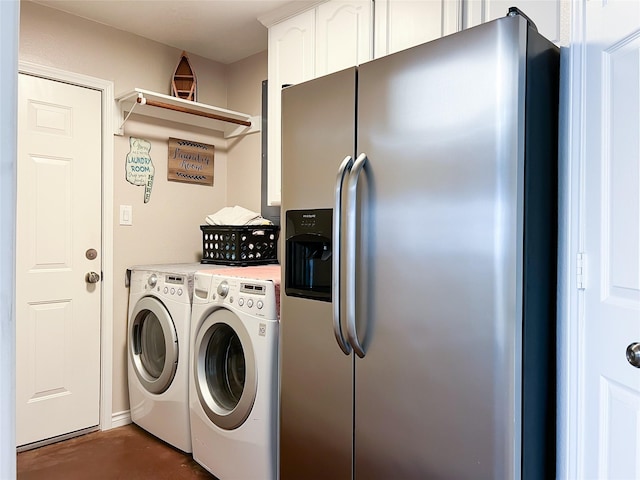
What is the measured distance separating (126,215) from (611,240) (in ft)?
8.79

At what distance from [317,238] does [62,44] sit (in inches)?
83.9

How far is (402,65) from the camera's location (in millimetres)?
1404

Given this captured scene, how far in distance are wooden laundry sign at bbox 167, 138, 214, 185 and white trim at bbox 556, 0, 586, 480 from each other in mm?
2519

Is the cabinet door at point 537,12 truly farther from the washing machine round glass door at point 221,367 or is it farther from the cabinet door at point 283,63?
the washing machine round glass door at point 221,367

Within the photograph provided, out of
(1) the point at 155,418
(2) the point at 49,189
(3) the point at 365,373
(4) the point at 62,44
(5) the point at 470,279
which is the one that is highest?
(4) the point at 62,44

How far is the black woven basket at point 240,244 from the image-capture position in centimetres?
282

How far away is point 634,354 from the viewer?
1131 millimetres

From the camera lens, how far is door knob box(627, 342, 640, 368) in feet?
3.67

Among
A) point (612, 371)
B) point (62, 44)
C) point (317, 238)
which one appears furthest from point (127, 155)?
point (612, 371)

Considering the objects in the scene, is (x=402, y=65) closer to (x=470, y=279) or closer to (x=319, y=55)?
(x=470, y=279)

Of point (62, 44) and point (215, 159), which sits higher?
point (62, 44)

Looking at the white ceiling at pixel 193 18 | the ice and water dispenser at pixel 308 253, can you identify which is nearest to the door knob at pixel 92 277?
the white ceiling at pixel 193 18

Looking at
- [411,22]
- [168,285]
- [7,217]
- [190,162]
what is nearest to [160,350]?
[168,285]

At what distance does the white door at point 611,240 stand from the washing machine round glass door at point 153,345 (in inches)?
77.1
